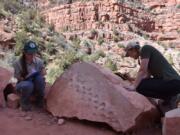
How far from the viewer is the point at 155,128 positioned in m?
5.41

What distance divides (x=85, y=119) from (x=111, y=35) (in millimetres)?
32327

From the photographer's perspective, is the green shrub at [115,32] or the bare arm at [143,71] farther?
the green shrub at [115,32]

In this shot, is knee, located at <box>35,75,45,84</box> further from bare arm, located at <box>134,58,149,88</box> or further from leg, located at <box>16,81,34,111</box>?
bare arm, located at <box>134,58,149,88</box>

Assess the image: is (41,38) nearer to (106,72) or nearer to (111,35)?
(111,35)

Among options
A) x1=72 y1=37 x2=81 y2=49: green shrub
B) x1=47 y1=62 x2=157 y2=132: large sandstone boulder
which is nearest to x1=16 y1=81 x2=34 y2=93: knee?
x1=47 y1=62 x2=157 y2=132: large sandstone boulder

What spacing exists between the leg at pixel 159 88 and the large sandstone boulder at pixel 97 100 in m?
0.11

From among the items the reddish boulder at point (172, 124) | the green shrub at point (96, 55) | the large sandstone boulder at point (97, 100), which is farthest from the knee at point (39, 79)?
the green shrub at point (96, 55)

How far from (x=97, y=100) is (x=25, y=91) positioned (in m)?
0.96

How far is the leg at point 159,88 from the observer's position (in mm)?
5133

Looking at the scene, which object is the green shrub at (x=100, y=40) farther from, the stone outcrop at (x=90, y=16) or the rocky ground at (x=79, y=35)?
the stone outcrop at (x=90, y=16)

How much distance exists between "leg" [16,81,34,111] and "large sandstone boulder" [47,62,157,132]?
31 centimetres

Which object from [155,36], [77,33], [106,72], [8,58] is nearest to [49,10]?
[77,33]

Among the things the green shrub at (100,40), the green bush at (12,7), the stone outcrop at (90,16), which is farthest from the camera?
the stone outcrop at (90,16)

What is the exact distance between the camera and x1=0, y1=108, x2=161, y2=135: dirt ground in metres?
4.96
